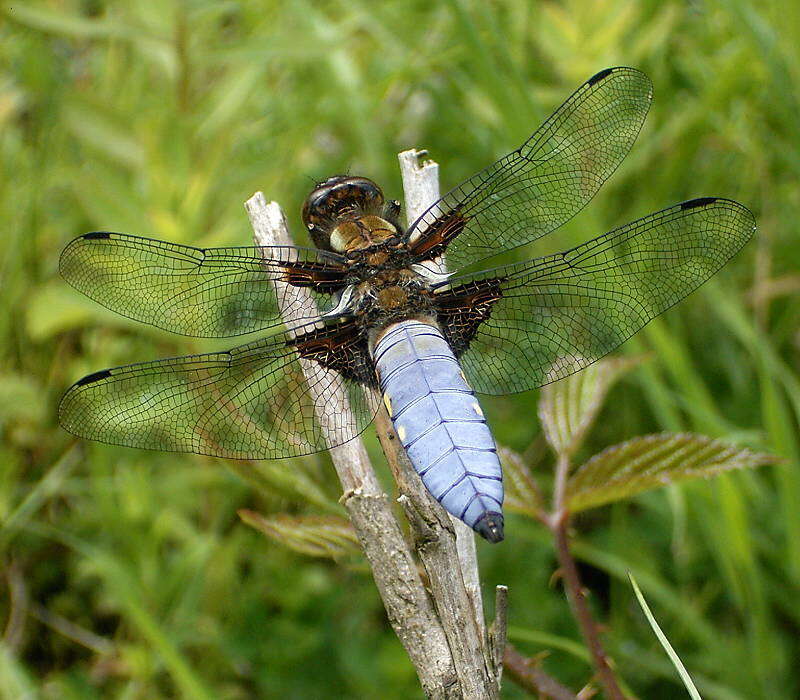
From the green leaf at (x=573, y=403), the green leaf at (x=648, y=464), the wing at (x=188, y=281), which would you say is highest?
the wing at (x=188, y=281)

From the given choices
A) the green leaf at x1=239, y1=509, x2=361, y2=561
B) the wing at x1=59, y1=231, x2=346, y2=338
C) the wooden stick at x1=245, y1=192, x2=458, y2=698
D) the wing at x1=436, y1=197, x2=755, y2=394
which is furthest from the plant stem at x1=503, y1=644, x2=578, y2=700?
the wing at x1=59, y1=231, x2=346, y2=338

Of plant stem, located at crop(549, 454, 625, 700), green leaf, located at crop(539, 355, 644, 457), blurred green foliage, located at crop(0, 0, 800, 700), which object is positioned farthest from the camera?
blurred green foliage, located at crop(0, 0, 800, 700)

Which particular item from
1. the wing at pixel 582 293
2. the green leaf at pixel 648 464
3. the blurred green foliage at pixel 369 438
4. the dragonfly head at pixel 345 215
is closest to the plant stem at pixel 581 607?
the green leaf at pixel 648 464

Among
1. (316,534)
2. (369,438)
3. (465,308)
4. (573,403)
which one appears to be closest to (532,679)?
(316,534)

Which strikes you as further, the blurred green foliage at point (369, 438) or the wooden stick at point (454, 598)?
the blurred green foliage at point (369, 438)

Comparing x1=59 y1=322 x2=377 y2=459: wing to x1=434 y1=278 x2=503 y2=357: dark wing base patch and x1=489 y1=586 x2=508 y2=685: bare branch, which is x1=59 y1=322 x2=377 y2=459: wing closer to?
x1=434 y1=278 x2=503 y2=357: dark wing base patch

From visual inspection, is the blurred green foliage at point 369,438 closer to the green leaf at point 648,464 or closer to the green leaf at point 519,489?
the green leaf at point 648,464

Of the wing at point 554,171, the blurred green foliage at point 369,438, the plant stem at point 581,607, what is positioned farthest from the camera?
the blurred green foliage at point 369,438
